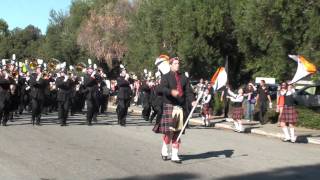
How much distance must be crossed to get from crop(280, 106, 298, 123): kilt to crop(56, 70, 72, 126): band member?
647 cm

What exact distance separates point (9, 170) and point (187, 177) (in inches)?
109

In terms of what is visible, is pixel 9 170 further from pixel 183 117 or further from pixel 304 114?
pixel 304 114

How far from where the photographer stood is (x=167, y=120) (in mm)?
10461

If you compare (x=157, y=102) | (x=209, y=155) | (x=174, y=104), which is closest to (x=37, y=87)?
(x=157, y=102)

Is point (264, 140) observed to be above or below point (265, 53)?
below

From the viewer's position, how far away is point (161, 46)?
35094 mm

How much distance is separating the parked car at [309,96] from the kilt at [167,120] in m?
17.6

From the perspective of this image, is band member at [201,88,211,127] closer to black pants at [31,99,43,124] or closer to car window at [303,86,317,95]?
black pants at [31,99,43,124]

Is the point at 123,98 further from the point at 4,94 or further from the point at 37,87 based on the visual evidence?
the point at 4,94

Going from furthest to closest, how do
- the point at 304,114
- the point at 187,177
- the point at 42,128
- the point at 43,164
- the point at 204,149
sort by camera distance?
the point at 304,114, the point at 42,128, the point at 204,149, the point at 43,164, the point at 187,177

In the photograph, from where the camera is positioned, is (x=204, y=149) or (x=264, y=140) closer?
(x=204, y=149)

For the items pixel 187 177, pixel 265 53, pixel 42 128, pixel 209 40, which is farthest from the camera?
pixel 209 40

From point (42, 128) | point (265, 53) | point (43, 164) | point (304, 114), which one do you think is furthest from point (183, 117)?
point (265, 53)

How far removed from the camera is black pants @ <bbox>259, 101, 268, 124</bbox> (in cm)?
2111
